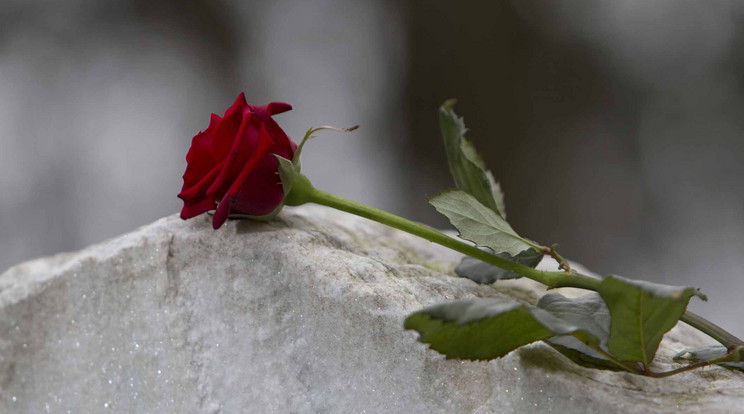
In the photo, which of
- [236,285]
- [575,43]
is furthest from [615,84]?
[236,285]

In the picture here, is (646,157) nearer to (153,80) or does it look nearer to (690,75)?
(690,75)

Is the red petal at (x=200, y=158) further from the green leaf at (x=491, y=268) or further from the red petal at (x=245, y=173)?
the green leaf at (x=491, y=268)

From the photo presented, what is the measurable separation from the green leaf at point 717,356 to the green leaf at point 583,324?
0.16 ft

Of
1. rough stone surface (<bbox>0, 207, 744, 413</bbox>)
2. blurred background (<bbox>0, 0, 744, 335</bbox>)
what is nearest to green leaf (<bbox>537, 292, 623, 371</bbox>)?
rough stone surface (<bbox>0, 207, 744, 413</bbox>)

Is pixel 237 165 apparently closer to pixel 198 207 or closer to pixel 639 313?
pixel 198 207

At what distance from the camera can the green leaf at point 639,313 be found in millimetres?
268

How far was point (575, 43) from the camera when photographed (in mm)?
1160

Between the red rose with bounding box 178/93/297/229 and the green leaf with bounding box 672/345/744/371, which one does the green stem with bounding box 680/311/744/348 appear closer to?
the green leaf with bounding box 672/345/744/371

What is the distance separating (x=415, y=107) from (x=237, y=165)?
0.88 meters

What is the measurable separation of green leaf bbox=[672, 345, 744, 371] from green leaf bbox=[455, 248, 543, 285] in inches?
3.2

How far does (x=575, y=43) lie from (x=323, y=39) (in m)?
0.42

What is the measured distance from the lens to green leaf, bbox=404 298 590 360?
10.0 inches

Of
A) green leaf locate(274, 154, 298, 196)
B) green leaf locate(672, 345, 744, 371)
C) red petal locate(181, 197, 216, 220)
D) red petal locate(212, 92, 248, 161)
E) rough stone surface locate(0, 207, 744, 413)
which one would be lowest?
rough stone surface locate(0, 207, 744, 413)

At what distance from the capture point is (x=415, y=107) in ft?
3.92
